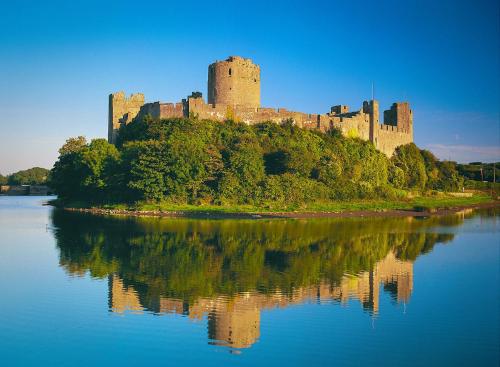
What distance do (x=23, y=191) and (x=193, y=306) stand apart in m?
86.4

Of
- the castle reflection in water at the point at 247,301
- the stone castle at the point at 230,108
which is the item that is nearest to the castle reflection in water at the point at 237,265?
the castle reflection in water at the point at 247,301

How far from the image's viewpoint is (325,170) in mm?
42531

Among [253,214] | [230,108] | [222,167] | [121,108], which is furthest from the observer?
[121,108]

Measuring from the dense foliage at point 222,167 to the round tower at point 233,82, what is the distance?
2932 millimetres

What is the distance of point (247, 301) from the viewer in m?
12.0

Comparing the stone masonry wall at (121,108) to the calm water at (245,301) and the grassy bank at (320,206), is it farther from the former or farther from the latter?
the calm water at (245,301)

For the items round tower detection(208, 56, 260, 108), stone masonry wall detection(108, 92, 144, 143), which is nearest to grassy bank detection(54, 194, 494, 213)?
stone masonry wall detection(108, 92, 144, 143)

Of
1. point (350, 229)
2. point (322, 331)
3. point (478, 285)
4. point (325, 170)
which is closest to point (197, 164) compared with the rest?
point (325, 170)

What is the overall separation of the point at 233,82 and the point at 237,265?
31.4m

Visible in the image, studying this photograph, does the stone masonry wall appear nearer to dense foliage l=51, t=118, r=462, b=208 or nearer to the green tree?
dense foliage l=51, t=118, r=462, b=208

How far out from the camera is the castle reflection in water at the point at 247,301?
10.2 meters

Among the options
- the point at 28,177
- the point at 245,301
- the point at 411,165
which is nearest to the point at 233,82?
the point at 411,165

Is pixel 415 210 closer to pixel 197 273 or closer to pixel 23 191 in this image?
pixel 197 273

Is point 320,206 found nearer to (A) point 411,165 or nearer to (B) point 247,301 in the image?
(A) point 411,165
